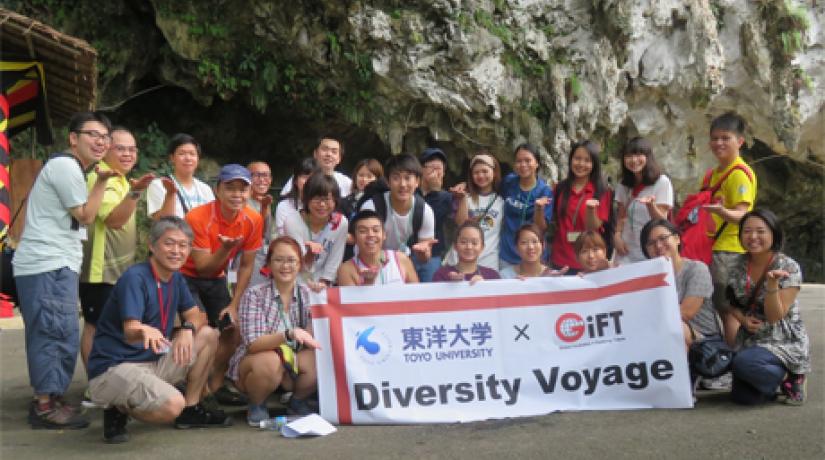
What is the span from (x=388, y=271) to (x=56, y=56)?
3182mm

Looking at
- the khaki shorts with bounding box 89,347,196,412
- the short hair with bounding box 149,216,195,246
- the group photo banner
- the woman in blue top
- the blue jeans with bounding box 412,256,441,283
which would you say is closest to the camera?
the khaki shorts with bounding box 89,347,196,412

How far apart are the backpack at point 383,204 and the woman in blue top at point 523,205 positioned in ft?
2.42

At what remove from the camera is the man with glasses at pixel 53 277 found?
12.8 feet

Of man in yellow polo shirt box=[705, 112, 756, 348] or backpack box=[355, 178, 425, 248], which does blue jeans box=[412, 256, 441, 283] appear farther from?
man in yellow polo shirt box=[705, 112, 756, 348]

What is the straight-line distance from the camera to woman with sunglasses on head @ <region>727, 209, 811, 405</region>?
3.91m

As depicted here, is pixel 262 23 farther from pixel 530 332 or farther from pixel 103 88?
pixel 530 332

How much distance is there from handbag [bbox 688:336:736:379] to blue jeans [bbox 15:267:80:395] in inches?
145

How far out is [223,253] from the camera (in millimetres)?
4297

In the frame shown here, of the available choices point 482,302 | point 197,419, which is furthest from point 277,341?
point 482,302

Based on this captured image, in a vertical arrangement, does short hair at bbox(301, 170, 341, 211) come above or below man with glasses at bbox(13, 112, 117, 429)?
above

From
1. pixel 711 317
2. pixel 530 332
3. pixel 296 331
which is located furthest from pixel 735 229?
pixel 296 331

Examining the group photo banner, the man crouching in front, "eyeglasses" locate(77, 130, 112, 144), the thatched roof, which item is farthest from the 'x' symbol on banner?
the thatched roof

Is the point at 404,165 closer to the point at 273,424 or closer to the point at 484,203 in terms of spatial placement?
the point at 484,203

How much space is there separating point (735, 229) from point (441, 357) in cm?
221
